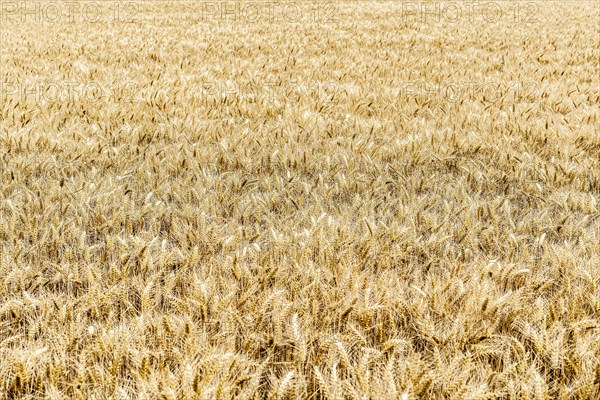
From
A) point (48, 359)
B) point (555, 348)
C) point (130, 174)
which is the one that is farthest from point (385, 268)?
point (130, 174)

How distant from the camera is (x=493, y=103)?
518 centimetres

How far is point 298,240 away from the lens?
2230 millimetres
